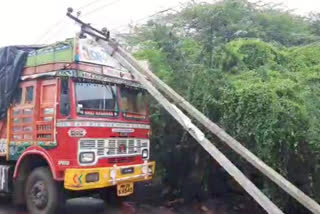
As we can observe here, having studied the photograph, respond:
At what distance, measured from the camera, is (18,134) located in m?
7.03

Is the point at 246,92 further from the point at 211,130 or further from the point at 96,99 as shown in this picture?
the point at 96,99

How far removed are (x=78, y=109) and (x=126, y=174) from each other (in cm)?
143

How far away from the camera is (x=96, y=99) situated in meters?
6.58

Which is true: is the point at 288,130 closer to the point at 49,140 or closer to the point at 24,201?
the point at 49,140

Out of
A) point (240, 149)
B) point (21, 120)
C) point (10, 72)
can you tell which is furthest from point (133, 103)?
point (240, 149)

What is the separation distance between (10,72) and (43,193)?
222 cm

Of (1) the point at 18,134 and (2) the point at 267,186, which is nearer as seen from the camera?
(2) the point at 267,186

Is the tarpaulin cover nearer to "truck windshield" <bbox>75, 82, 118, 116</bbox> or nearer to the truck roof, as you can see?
the truck roof

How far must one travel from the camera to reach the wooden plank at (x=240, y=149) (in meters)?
4.99

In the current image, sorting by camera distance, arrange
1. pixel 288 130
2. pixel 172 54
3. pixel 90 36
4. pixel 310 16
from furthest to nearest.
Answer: pixel 310 16 < pixel 172 54 < pixel 90 36 < pixel 288 130

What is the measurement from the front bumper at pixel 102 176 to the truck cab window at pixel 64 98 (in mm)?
921

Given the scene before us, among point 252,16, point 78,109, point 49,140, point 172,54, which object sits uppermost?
point 252,16

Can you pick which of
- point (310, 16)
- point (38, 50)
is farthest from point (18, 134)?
point (310, 16)

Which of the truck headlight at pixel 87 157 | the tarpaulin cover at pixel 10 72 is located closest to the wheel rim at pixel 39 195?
the truck headlight at pixel 87 157
